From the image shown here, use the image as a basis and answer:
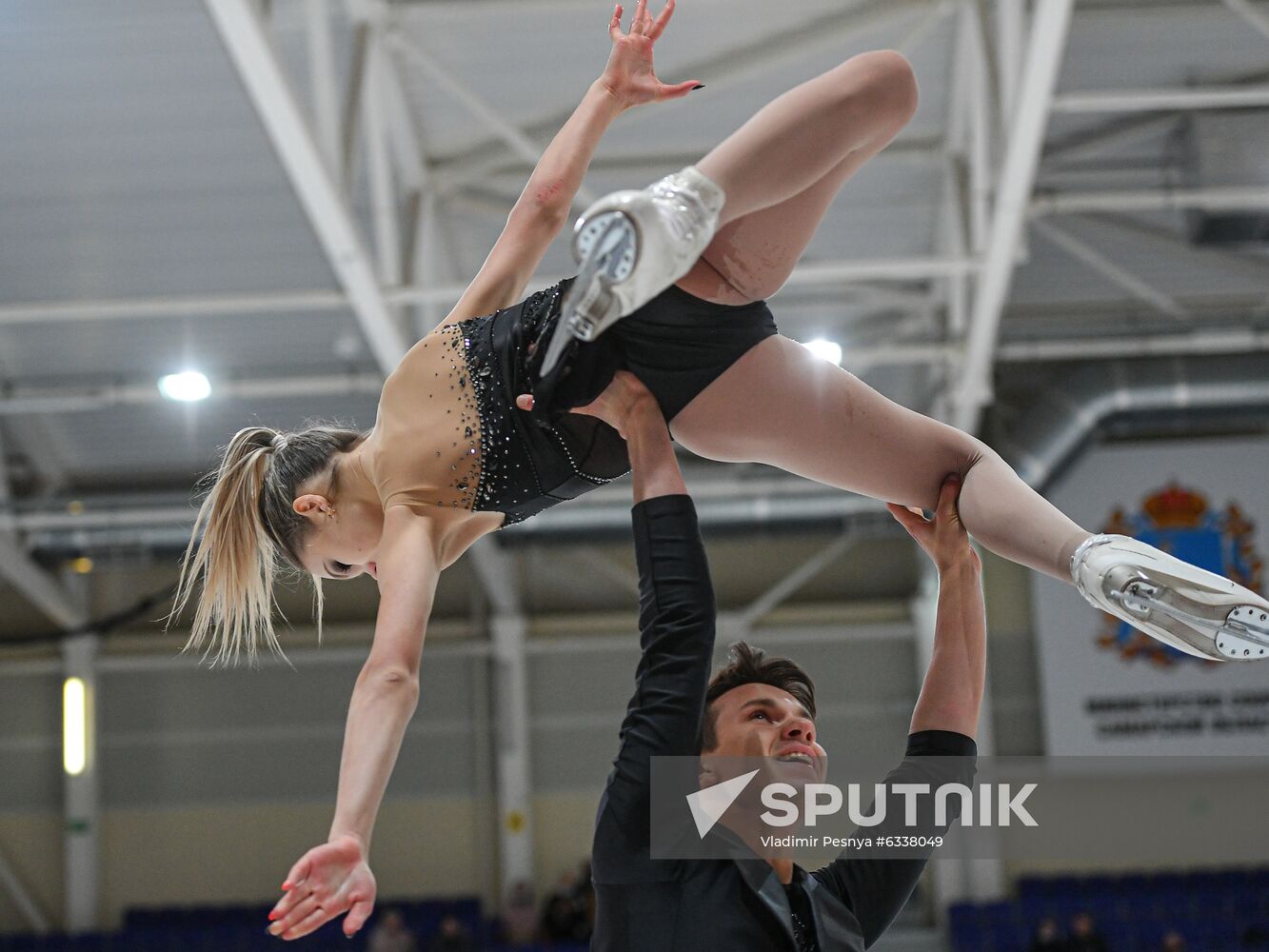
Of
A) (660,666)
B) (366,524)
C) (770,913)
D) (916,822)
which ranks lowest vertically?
(770,913)

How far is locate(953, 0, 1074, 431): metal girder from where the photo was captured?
6.32m

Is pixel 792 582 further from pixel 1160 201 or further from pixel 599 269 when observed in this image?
pixel 599 269

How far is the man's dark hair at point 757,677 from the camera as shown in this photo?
2.28m

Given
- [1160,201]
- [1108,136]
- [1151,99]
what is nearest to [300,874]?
[1151,99]

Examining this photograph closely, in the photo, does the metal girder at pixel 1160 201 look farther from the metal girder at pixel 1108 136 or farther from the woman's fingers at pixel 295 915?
the woman's fingers at pixel 295 915

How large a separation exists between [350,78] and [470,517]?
18.3ft

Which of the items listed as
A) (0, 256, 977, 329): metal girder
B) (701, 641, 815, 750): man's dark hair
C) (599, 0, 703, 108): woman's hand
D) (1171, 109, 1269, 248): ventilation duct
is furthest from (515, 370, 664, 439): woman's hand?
(1171, 109, 1269, 248): ventilation duct

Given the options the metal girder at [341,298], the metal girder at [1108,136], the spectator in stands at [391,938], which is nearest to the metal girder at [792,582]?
the spectator in stands at [391,938]

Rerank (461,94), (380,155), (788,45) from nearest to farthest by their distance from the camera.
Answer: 1. (380,155)
2. (461,94)
3. (788,45)

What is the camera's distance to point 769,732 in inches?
85.9

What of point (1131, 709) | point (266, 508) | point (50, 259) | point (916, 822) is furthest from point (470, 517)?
point (1131, 709)

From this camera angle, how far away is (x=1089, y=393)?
452 inches

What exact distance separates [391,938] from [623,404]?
10.9m

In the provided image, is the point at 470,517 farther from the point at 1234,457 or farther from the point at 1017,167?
the point at 1234,457
